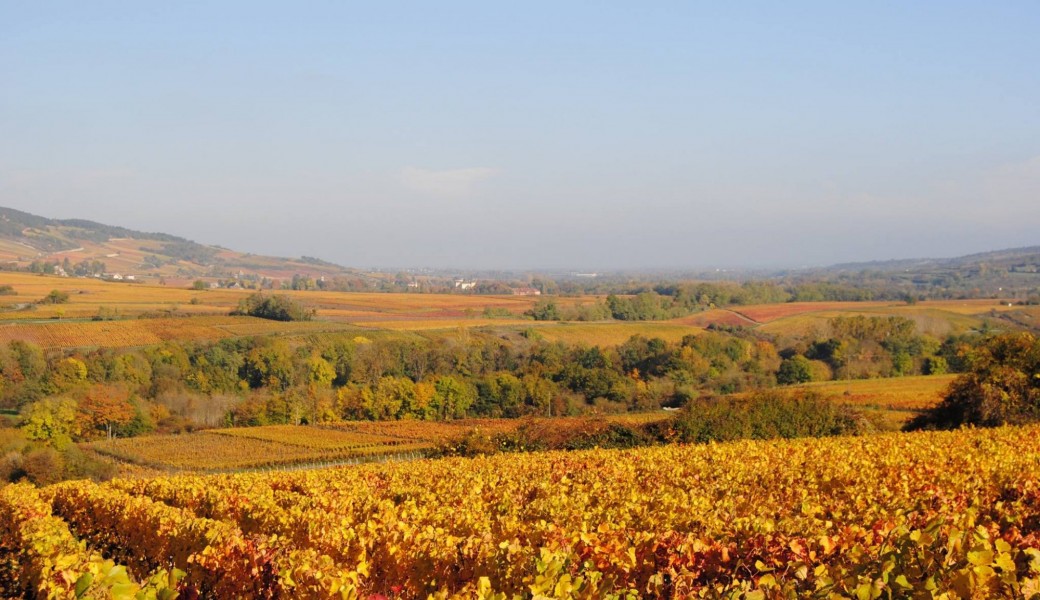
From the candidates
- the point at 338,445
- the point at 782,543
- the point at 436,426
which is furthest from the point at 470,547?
the point at 436,426

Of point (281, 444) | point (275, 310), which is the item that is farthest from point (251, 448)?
point (275, 310)

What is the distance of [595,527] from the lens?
7980mm

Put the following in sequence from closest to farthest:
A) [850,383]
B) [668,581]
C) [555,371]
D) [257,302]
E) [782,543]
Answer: [668,581], [782,543], [850,383], [555,371], [257,302]

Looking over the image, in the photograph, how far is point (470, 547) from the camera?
6.73m

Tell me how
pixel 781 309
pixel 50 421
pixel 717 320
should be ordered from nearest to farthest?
pixel 50 421 → pixel 717 320 → pixel 781 309

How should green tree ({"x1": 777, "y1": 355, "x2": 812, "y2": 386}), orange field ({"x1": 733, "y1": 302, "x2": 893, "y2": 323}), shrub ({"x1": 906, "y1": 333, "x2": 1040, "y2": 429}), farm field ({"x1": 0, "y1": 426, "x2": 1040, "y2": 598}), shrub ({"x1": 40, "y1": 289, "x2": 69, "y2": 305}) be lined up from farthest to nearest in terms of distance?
orange field ({"x1": 733, "y1": 302, "x2": 893, "y2": 323}), shrub ({"x1": 40, "y1": 289, "x2": 69, "y2": 305}), green tree ({"x1": 777, "y1": 355, "x2": 812, "y2": 386}), shrub ({"x1": 906, "y1": 333, "x2": 1040, "y2": 429}), farm field ({"x1": 0, "y1": 426, "x2": 1040, "y2": 598})

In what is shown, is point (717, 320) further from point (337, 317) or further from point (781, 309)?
point (337, 317)

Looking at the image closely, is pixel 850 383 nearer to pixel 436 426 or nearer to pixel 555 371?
pixel 555 371

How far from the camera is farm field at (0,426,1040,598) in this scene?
15.8ft

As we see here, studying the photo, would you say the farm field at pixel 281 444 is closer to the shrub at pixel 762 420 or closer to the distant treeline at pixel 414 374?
the shrub at pixel 762 420

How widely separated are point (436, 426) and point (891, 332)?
4604 cm

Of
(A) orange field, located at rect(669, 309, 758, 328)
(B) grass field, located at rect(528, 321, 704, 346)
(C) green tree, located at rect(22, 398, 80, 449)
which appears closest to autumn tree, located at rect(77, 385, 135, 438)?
(C) green tree, located at rect(22, 398, 80, 449)

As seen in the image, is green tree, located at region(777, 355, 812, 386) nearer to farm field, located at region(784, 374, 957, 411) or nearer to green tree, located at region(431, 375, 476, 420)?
farm field, located at region(784, 374, 957, 411)

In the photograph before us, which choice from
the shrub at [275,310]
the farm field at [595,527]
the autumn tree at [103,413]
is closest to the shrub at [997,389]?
the farm field at [595,527]
